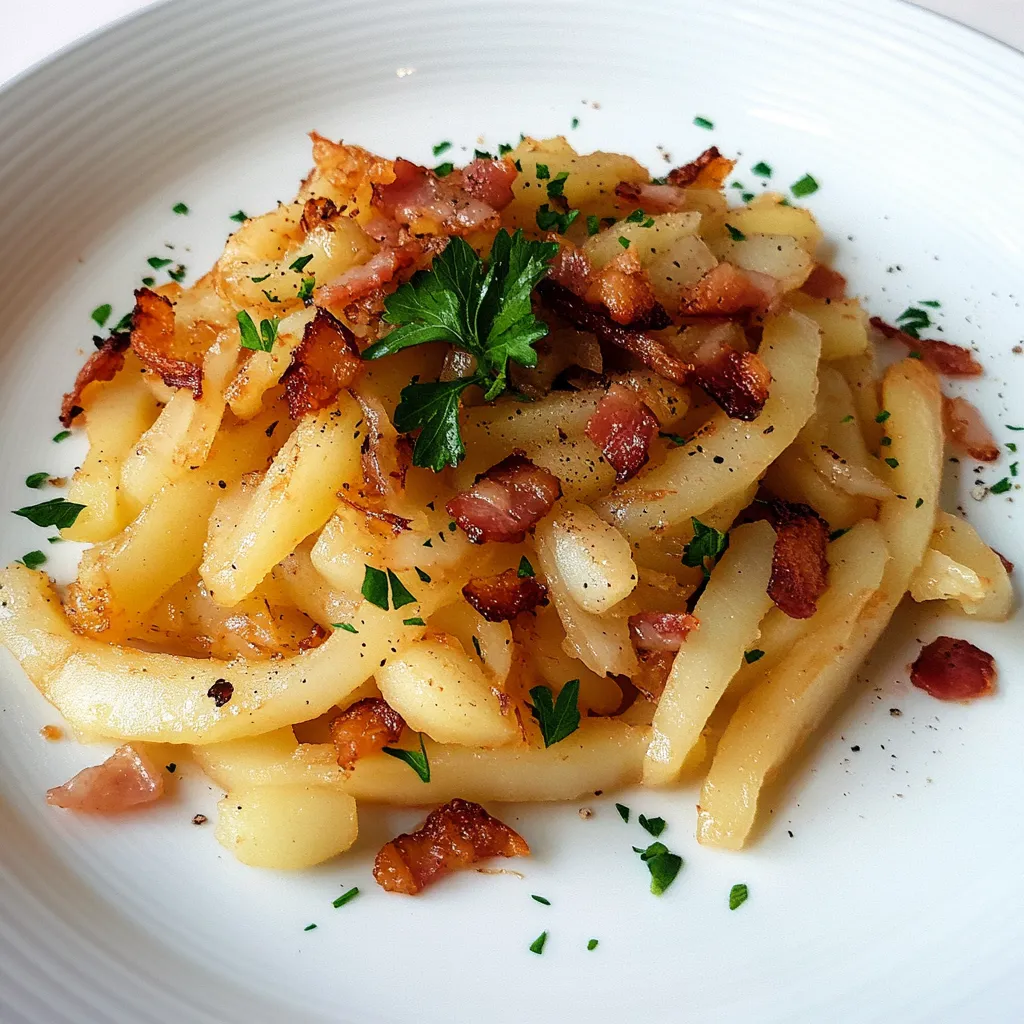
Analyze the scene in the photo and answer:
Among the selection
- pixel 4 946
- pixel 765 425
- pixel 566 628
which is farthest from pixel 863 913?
pixel 4 946

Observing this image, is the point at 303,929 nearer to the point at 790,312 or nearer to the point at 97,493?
the point at 97,493

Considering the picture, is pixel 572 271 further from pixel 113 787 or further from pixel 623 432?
pixel 113 787

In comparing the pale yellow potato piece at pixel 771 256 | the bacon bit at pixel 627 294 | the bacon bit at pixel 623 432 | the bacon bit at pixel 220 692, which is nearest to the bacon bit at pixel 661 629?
the bacon bit at pixel 623 432

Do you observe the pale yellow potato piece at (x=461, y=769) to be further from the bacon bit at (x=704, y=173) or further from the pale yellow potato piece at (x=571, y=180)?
the bacon bit at (x=704, y=173)

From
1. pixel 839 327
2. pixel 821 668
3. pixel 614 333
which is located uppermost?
pixel 614 333

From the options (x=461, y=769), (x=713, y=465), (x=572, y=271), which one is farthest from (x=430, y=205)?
(x=461, y=769)

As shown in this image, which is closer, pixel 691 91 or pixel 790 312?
pixel 790 312

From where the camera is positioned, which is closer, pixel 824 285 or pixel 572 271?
pixel 572 271
